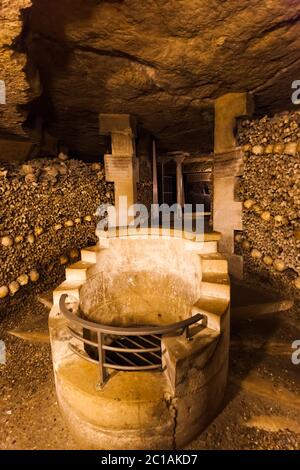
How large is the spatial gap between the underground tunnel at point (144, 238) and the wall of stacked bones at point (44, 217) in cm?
2

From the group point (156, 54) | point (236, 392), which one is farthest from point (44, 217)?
point (236, 392)

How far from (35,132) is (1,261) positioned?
222 cm

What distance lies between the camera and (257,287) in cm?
415

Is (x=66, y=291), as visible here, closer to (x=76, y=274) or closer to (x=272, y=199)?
(x=76, y=274)

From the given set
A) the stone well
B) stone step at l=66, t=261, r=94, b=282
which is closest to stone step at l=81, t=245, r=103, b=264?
the stone well

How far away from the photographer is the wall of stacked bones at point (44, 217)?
149 inches

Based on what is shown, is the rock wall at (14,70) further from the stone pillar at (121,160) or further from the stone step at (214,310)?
the stone step at (214,310)

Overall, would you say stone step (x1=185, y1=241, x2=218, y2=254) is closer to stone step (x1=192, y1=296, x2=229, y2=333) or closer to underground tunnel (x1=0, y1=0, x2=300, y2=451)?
underground tunnel (x1=0, y1=0, x2=300, y2=451)

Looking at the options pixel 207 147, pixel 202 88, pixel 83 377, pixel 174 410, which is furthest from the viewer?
pixel 207 147

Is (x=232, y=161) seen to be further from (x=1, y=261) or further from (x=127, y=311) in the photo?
(x=1, y=261)

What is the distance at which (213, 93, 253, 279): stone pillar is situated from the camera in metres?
4.11

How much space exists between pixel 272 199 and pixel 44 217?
3807mm

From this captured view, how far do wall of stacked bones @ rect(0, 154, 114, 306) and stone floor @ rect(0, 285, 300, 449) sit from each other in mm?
742
